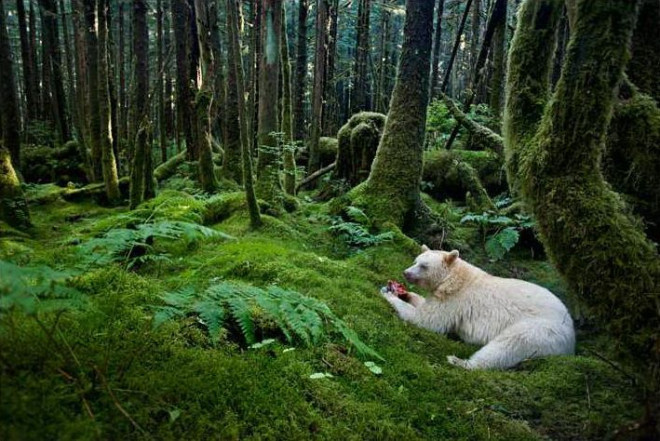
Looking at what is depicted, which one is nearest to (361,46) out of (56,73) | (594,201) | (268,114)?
(56,73)

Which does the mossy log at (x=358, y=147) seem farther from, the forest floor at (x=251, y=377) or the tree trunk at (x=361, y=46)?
the tree trunk at (x=361, y=46)

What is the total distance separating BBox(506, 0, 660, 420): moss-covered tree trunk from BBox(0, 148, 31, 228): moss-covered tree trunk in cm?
849

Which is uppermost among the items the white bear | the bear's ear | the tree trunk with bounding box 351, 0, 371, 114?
the tree trunk with bounding box 351, 0, 371, 114

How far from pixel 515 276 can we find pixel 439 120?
24.3 feet

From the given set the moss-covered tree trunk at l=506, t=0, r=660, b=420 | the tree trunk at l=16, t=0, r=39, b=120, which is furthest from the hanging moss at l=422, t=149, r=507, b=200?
the tree trunk at l=16, t=0, r=39, b=120

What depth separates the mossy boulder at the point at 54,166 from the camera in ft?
53.8

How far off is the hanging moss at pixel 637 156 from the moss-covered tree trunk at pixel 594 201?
746mm

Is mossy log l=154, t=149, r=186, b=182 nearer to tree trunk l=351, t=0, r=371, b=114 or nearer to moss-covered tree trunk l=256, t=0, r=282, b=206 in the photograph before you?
moss-covered tree trunk l=256, t=0, r=282, b=206

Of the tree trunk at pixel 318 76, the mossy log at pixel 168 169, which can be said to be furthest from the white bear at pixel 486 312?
the mossy log at pixel 168 169

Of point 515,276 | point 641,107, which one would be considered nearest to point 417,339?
point 641,107

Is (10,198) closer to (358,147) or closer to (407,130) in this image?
(358,147)

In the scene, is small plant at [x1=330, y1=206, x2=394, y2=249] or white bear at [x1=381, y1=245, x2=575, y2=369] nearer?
white bear at [x1=381, y1=245, x2=575, y2=369]

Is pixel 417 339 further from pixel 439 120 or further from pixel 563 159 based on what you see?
pixel 439 120

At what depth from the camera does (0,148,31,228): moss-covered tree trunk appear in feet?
26.3
